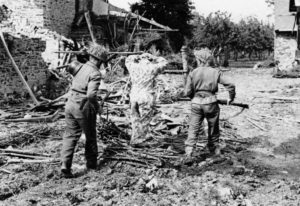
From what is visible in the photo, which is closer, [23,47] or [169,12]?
[23,47]

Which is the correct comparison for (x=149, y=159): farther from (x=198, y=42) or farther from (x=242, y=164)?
(x=198, y=42)

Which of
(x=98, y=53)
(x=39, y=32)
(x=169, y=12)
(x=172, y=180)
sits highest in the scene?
(x=169, y=12)

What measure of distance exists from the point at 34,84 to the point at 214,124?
10.0 meters

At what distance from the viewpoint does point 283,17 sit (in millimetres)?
26797

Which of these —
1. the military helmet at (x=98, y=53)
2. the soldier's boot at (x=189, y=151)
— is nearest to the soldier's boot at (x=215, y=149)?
the soldier's boot at (x=189, y=151)

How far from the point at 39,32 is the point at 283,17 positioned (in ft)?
56.0

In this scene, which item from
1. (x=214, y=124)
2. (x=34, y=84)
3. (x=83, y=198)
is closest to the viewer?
(x=83, y=198)

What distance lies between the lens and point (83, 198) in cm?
515

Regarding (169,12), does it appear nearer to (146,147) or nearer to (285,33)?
(285,33)

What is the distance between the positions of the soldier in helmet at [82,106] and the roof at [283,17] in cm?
2312

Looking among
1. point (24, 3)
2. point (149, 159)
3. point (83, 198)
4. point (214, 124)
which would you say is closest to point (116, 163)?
point (149, 159)

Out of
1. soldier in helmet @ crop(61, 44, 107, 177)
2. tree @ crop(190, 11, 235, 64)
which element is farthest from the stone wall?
soldier in helmet @ crop(61, 44, 107, 177)

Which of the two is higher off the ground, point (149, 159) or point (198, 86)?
point (198, 86)

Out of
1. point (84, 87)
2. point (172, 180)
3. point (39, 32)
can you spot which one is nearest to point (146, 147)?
point (172, 180)
